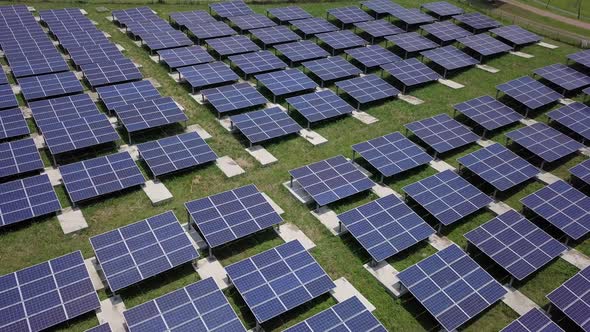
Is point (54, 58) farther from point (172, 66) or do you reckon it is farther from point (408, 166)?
point (408, 166)

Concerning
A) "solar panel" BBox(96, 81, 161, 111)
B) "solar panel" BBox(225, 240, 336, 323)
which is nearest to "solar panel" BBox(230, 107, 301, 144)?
"solar panel" BBox(96, 81, 161, 111)

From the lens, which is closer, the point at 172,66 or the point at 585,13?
the point at 172,66

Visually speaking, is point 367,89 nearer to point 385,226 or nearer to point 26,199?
Result: point 385,226

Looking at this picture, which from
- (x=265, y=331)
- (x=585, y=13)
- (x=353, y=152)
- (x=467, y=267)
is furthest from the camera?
(x=585, y=13)

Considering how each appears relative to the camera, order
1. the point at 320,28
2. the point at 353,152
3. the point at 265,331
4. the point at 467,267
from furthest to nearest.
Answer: the point at 320,28
the point at 353,152
the point at 467,267
the point at 265,331

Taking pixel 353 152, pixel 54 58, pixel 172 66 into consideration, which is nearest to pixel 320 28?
pixel 172 66
